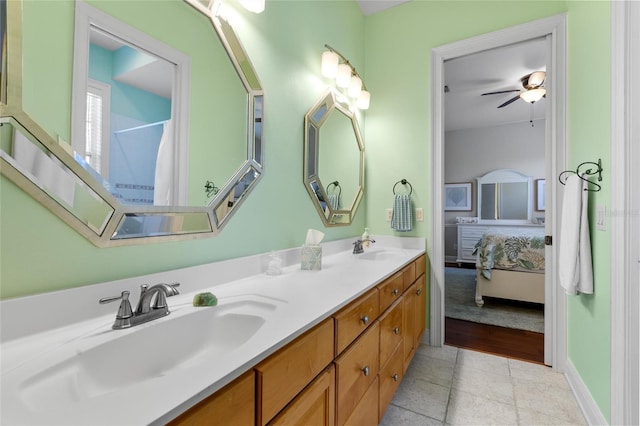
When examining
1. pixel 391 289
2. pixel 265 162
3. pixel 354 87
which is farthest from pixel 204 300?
pixel 354 87

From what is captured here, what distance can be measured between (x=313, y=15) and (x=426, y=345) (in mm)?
2644

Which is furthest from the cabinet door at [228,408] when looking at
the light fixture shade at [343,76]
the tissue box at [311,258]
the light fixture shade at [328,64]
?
the light fixture shade at [343,76]

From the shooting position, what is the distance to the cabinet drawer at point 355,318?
977mm

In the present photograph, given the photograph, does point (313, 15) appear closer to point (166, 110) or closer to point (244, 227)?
point (166, 110)

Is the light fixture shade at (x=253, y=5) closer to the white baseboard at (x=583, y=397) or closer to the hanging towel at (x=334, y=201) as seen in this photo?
the hanging towel at (x=334, y=201)

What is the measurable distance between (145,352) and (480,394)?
187cm

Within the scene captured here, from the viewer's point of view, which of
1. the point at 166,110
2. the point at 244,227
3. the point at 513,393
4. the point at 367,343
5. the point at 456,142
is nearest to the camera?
the point at 166,110

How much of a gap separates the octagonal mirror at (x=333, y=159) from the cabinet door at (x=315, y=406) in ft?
3.86

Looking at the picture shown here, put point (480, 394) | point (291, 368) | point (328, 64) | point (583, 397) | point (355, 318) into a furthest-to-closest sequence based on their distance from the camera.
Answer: point (328, 64)
point (480, 394)
point (583, 397)
point (355, 318)
point (291, 368)

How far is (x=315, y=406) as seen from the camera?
2.79 ft

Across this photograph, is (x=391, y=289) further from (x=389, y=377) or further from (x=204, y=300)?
(x=204, y=300)

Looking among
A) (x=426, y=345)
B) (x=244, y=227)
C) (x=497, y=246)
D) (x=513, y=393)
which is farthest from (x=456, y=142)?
(x=244, y=227)

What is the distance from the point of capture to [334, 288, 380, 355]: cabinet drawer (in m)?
0.98

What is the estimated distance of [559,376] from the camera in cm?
192
